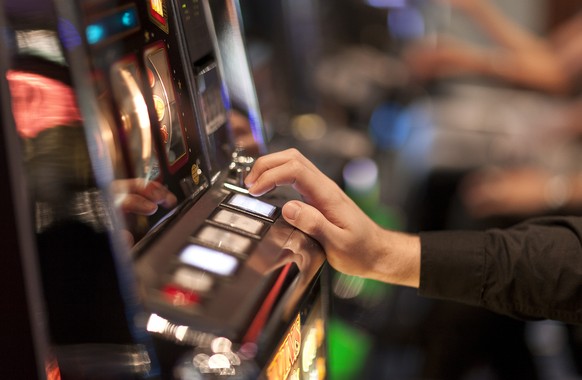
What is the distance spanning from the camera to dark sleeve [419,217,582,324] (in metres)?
1.33

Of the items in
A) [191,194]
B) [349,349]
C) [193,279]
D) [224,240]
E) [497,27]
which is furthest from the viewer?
[497,27]

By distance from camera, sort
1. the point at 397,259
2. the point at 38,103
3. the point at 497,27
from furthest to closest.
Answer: the point at 497,27
the point at 397,259
the point at 38,103

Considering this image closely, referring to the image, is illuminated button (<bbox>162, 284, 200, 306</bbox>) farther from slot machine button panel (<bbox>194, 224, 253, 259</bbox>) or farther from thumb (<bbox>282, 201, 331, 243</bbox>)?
thumb (<bbox>282, 201, 331, 243</bbox>)

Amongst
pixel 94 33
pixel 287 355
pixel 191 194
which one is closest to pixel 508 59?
pixel 191 194

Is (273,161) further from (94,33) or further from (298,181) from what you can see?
(94,33)

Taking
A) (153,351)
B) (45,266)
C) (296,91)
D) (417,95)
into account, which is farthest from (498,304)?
(417,95)

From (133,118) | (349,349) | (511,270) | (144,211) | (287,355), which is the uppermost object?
(133,118)

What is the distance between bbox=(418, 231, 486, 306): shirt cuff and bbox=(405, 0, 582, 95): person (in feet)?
6.54

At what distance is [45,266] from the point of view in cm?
89

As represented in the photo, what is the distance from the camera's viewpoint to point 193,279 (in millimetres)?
942

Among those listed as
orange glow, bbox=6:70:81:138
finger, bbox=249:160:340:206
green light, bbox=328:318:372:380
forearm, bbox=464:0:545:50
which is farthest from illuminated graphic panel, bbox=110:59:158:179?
forearm, bbox=464:0:545:50

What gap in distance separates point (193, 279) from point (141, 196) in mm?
145

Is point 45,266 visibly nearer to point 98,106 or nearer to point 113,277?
point 113,277

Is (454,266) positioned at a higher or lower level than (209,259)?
lower
